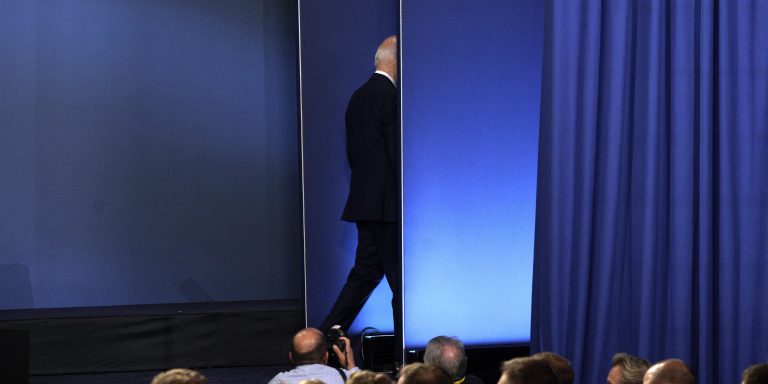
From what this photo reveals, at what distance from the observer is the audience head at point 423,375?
2.35 m

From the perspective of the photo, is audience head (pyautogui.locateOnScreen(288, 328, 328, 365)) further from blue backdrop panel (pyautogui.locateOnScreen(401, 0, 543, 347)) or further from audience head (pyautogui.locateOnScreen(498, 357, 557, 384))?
audience head (pyautogui.locateOnScreen(498, 357, 557, 384))

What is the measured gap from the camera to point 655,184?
363 cm

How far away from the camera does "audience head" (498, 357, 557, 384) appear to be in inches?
90.4

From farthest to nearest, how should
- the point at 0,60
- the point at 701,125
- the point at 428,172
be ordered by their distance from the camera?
1. the point at 0,60
2. the point at 428,172
3. the point at 701,125

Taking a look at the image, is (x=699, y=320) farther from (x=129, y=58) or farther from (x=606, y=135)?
(x=129, y=58)

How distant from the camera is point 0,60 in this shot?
17.6ft

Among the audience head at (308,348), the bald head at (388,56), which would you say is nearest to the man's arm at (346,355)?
the audience head at (308,348)

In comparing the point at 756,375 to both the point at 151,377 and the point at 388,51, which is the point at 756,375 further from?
the point at 151,377

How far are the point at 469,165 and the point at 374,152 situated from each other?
508 mm

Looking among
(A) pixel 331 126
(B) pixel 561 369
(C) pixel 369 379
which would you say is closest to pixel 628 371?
(B) pixel 561 369

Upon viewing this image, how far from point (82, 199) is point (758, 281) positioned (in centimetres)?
348

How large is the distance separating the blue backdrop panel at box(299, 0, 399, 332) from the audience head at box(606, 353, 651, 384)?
1.78 meters

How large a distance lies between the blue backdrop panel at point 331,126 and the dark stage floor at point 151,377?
1.42 feet

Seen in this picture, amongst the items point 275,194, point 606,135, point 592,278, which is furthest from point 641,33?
point 275,194
